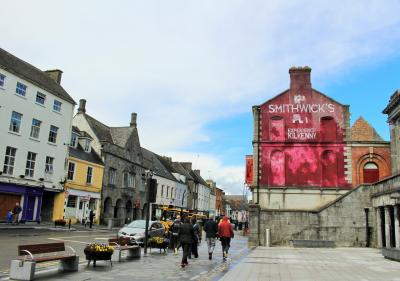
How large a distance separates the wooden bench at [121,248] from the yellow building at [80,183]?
75.3 ft

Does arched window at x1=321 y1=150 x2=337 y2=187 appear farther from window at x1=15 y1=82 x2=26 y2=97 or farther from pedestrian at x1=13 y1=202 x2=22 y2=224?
window at x1=15 y1=82 x2=26 y2=97

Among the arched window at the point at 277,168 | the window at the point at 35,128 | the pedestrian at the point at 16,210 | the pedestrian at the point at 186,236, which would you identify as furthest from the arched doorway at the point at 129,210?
the pedestrian at the point at 186,236

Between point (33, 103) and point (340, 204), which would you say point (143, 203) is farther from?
point (340, 204)

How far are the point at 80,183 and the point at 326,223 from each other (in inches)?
938

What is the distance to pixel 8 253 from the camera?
14.0 metres

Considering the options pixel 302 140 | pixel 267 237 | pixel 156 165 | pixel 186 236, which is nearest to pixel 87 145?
pixel 156 165

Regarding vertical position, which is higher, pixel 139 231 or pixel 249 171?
pixel 249 171

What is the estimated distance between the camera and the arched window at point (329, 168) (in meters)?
30.7

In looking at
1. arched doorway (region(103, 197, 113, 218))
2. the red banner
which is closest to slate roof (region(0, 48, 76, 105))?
arched doorway (region(103, 197, 113, 218))

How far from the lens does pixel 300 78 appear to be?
32.5 meters

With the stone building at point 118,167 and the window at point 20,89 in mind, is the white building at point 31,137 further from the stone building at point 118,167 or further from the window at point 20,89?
the stone building at point 118,167

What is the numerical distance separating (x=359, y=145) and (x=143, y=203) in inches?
1202

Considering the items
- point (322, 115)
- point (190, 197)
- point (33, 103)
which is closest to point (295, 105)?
point (322, 115)

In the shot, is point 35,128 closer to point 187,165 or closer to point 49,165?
point 49,165
